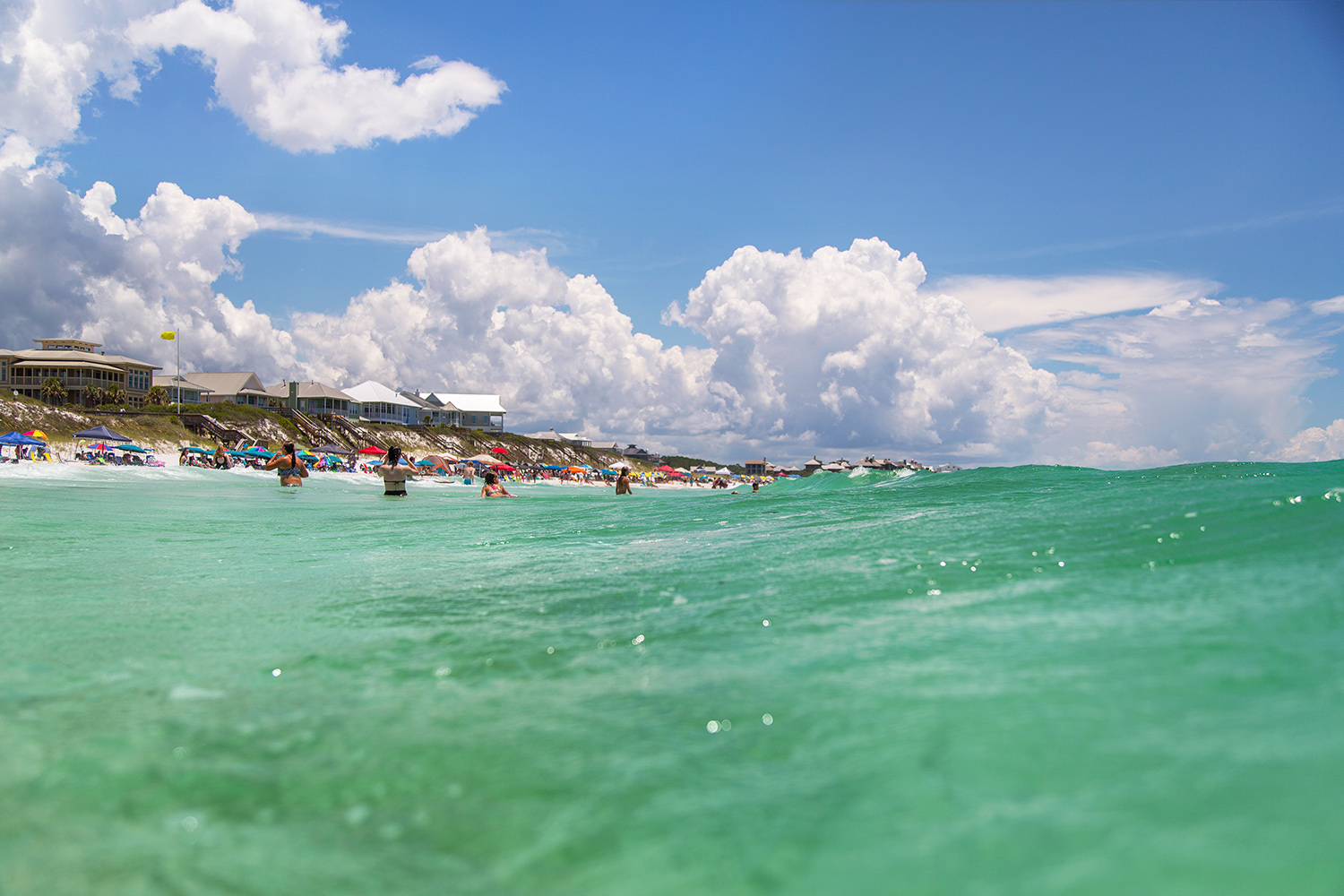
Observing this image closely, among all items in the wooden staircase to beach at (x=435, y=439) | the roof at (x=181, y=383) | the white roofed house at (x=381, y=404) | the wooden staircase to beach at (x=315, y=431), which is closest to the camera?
the wooden staircase to beach at (x=315, y=431)

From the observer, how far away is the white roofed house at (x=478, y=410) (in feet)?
365

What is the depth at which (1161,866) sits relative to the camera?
6.74 feet

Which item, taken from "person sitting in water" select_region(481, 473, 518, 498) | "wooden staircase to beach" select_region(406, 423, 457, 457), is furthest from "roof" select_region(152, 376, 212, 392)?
"person sitting in water" select_region(481, 473, 518, 498)

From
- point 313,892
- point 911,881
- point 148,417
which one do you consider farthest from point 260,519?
point 148,417

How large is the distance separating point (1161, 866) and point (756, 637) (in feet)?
7.92

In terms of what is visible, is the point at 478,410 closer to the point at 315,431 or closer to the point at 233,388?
the point at 233,388

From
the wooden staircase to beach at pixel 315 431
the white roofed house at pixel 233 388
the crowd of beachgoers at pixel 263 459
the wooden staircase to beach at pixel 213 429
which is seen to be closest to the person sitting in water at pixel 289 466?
the crowd of beachgoers at pixel 263 459

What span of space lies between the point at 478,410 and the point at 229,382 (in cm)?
3285

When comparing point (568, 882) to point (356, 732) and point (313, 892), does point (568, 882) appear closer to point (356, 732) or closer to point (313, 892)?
point (313, 892)

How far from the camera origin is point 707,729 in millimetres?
3033

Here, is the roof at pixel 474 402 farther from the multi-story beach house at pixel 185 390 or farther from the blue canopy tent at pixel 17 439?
the blue canopy tent at pixel 17 439

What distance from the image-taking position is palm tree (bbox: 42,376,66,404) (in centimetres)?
6181

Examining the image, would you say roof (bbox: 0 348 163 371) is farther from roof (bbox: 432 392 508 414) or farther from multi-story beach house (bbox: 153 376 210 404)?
roof (bbox: 432 392 508 414)

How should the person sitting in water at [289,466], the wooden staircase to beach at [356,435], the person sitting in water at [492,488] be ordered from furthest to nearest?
the wooden staircase to beach at [356,435] < the person sitting in water at [492,488] < the person sitting in water at [289,466]
